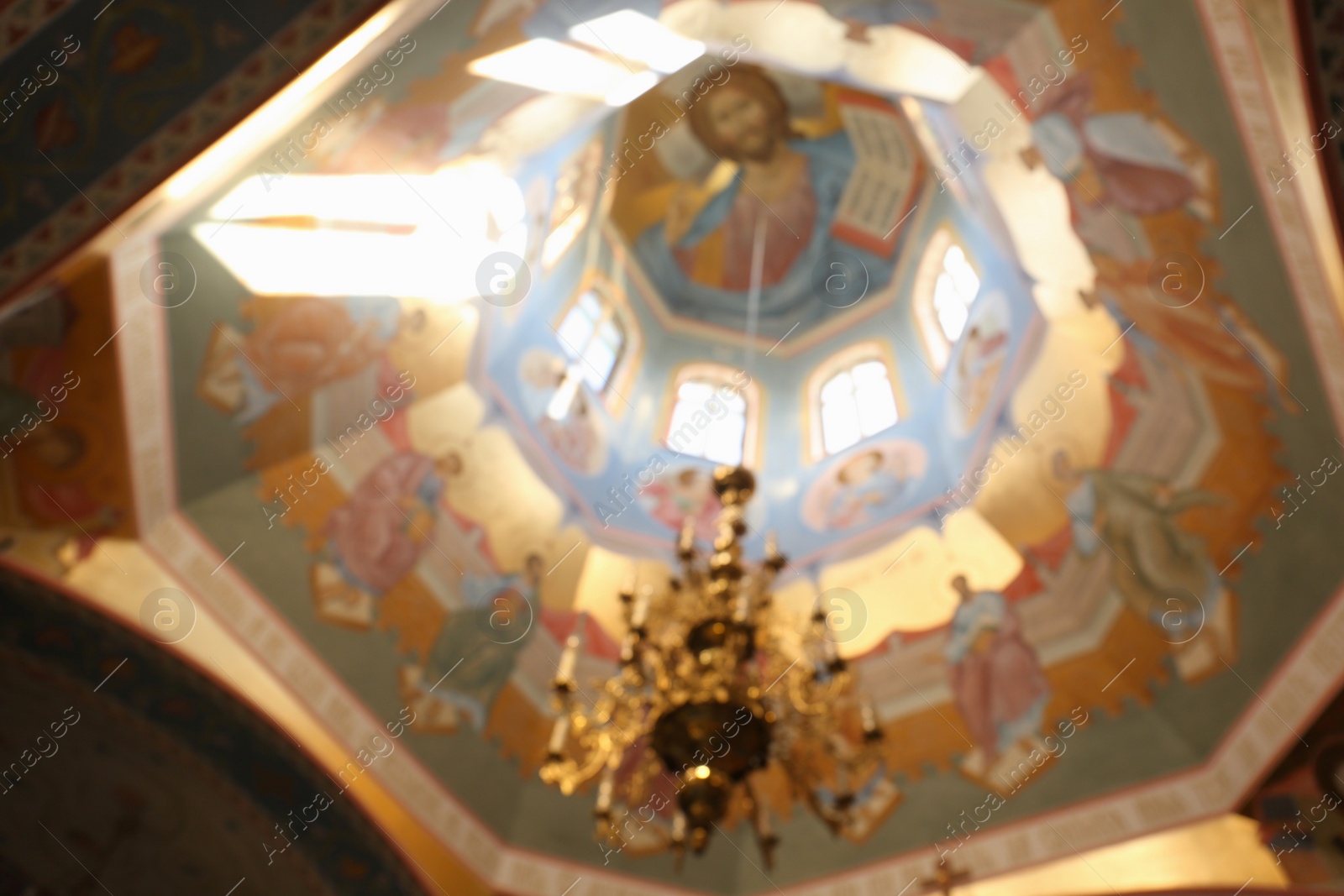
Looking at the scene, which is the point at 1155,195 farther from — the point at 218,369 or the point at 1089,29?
the point at 218,369

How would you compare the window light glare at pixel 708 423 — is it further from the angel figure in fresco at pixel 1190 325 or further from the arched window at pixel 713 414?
the angel figure in fresco at pixel 1190 325

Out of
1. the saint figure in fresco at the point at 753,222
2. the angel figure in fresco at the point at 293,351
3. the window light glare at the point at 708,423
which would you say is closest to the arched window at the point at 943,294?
the saint figure in fresco at the point at 753,222

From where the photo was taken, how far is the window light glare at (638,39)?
741 cm

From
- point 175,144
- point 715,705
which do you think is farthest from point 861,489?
point 175,144

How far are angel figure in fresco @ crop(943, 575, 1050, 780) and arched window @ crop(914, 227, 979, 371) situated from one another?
2.27 metres

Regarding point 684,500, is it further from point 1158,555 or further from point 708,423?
point 1158,555

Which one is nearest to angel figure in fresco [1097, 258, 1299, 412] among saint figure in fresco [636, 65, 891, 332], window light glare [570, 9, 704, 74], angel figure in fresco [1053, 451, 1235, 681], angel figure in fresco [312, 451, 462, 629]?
angel figure in fresco [1053, 451, 1235, 681]

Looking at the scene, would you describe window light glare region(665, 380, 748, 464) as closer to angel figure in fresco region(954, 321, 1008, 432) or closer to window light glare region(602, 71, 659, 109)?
angel figure in fresco region(954, 321, 1008, 432)

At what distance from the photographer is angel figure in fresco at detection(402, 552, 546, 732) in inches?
364

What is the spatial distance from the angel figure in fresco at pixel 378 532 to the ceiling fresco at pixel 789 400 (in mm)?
38

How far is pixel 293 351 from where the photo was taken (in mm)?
8164

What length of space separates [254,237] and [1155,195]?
5.70 meters

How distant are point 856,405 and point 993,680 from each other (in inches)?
122

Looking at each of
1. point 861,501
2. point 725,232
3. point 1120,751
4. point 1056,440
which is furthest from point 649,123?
point 1120,751
